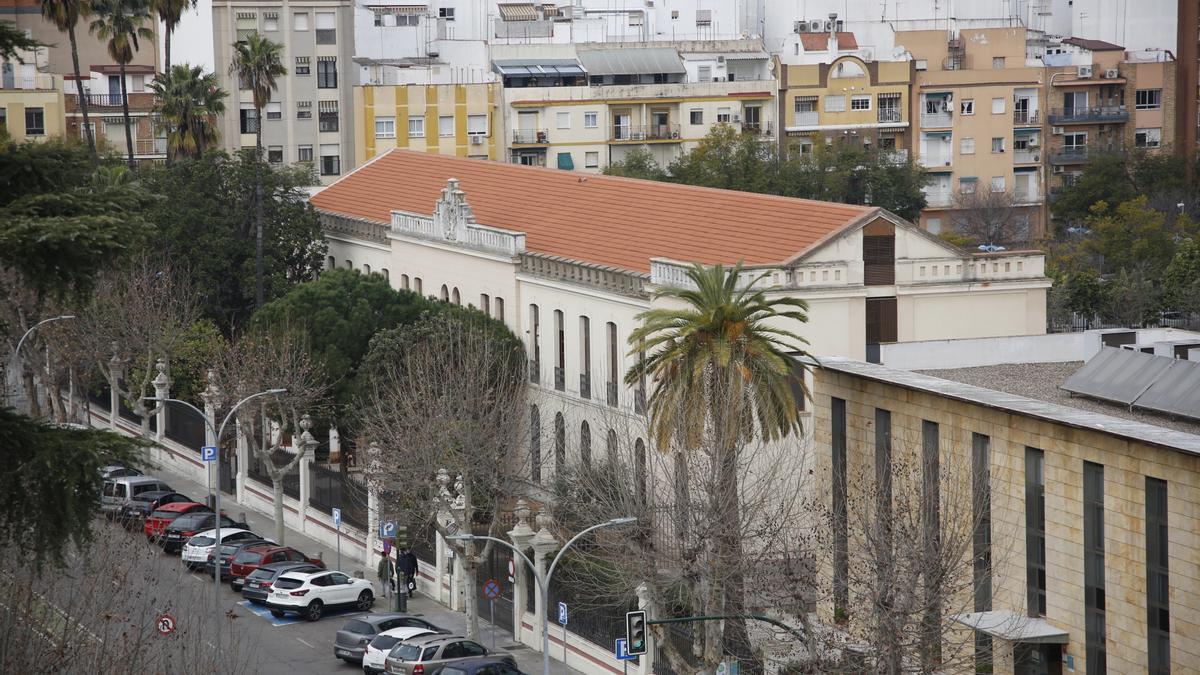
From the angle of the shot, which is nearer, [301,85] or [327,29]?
[327,29]

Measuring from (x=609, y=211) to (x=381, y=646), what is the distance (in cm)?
2704

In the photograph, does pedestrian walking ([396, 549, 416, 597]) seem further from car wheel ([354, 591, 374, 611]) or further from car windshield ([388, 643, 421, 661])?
car windshield ([388, 643, 421, 661])

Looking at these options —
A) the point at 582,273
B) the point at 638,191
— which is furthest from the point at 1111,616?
the point at 638,191

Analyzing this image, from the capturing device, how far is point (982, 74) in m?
124

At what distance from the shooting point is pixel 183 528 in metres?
57.7

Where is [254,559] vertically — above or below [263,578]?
above

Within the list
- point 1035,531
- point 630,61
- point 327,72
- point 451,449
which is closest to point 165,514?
point 451,449

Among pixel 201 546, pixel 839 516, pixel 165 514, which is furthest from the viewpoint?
pixel 165 514

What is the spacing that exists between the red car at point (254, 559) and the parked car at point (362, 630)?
22.0 feet

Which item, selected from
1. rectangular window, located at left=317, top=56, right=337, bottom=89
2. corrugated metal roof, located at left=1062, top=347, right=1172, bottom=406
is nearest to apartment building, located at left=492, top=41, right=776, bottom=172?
rectangular window, located at left=317, top=56, right=337, bottom=89

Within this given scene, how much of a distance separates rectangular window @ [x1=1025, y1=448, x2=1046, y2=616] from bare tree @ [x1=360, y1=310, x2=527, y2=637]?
15.8m

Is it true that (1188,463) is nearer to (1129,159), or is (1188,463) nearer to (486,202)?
(486,202)

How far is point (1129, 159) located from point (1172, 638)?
300 ft

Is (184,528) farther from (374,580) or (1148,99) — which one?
(1148,99)
